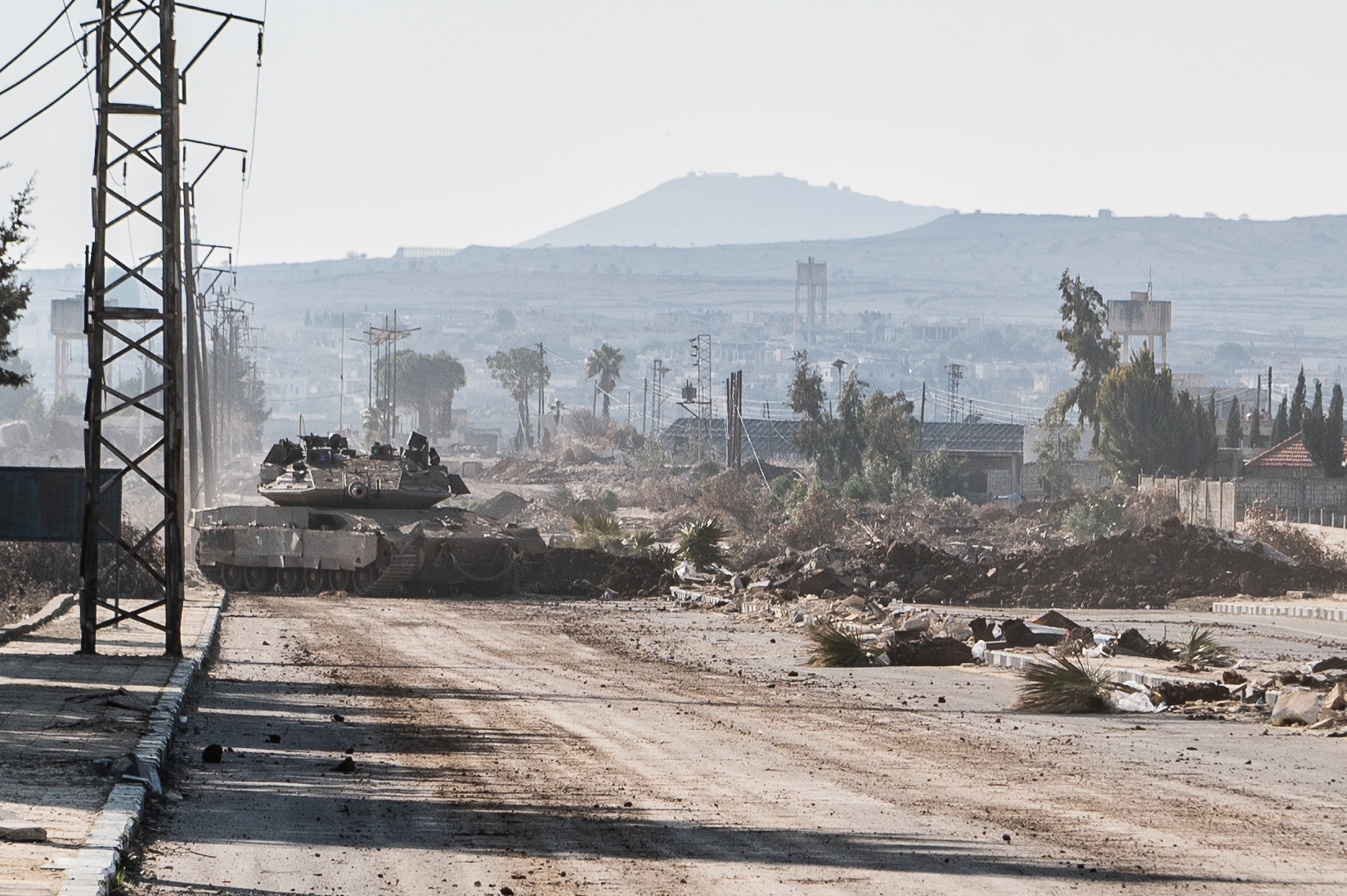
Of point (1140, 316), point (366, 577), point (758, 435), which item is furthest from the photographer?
point (1140, 316)

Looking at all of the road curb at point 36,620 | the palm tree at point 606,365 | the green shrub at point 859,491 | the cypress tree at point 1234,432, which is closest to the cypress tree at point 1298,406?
the cypress tree at point 1234,432

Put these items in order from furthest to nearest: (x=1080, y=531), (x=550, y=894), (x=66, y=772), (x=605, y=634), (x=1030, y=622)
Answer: (x=1080, y=531) < (x=605, y=634) < (x=1030, y=622) < (x=66, y=772) < (x=550, y=894)

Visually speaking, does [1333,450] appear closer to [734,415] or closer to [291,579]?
[734,415]

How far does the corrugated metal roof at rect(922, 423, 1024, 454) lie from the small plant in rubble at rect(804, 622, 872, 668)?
A: 93.5 metres

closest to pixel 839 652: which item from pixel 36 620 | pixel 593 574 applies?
pixel 36 620

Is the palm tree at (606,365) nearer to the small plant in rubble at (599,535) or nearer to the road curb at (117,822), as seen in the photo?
the small plant in rubble at (599,535)

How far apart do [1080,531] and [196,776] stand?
150 feet

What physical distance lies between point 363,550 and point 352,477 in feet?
10.6

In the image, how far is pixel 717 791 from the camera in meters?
11.3

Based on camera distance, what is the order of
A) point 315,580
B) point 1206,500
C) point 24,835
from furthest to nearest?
1. point 1206,500
2. point 315,580
3. point 24,835

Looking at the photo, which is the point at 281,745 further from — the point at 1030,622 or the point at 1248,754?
the point at 1030,622

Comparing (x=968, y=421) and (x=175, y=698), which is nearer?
(x=175, y=698)

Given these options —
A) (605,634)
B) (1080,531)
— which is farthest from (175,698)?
(1080,531)

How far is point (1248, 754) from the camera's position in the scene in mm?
13188
